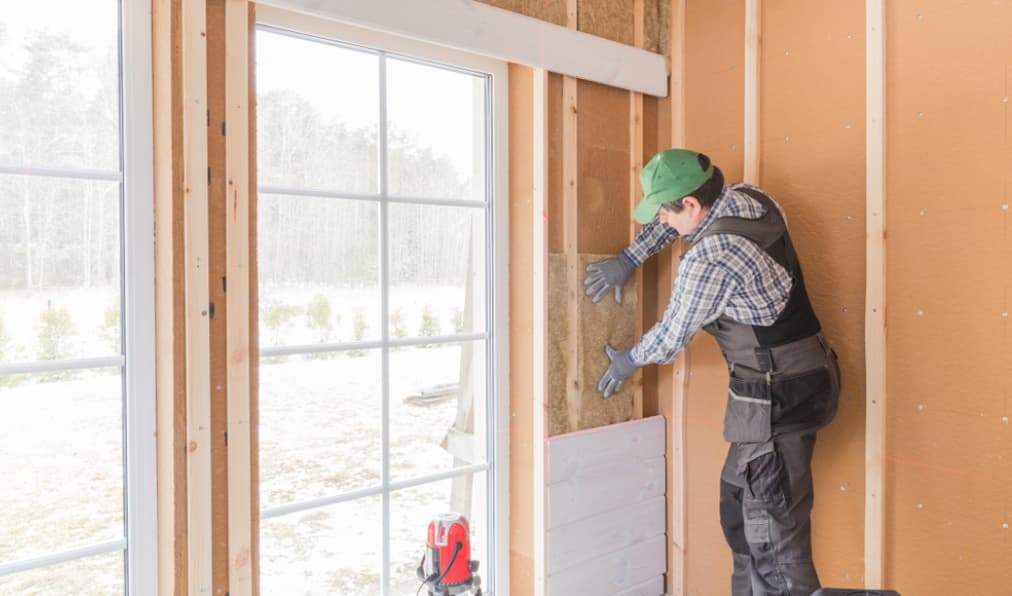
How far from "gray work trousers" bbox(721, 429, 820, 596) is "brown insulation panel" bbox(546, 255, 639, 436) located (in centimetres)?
56

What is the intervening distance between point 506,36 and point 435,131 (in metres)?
0.38

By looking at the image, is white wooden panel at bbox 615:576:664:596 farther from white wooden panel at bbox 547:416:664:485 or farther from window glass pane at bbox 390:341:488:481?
window glass pane at bbox 390:341:488:481

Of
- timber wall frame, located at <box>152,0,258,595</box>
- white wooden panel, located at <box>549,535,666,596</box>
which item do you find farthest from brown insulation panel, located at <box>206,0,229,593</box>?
white wooden panel, located at <box>549,535,666,596</box>

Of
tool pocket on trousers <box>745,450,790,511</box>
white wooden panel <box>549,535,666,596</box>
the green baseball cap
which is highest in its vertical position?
the green baseball cap

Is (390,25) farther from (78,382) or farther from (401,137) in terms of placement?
(78,382)

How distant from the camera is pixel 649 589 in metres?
2.46

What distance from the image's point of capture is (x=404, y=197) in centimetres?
199

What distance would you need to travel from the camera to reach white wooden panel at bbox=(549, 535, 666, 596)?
7.23ft

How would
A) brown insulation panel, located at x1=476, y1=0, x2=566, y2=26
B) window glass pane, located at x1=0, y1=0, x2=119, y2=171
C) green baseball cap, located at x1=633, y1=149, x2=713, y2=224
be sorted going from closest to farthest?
window glass pane, located at x1=0, y1=0, x2=119, y2=171
green baseball cap, located at x1=633, y1=149, x2=713, y2=224
brown insulation panel, located at x1=476, y1=0, x2=566, y2=26

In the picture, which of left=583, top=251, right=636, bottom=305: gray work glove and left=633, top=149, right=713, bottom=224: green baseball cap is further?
left=583, top=251, right=636, bottom=305: gray work glove

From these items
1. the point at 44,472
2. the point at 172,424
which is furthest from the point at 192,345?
the point at 44,472

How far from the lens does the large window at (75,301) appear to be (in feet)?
4.60

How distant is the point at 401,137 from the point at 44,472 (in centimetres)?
130

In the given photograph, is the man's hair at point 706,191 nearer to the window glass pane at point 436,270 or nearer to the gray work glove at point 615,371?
the gray work glove at point 615,371
